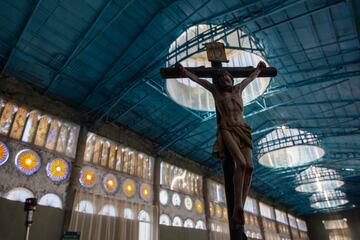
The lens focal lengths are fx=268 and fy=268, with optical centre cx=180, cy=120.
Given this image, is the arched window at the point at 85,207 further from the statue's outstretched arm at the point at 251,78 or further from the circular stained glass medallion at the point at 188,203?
the statue's outstretched arm at the point at 251,78

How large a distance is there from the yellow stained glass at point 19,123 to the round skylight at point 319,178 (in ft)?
90.9

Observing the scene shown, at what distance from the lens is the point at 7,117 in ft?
41.4

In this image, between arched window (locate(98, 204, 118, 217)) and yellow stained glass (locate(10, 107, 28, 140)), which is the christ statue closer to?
yellow stained glass (locate(10, 107, 28, 140))

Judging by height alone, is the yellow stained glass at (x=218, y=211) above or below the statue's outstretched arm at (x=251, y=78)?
above

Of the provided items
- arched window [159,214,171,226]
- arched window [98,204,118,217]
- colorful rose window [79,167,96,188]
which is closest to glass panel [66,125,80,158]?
colorful rose window [79,167,96,188]

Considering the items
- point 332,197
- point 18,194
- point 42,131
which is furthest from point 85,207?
point 332,197

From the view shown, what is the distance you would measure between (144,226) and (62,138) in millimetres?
7209

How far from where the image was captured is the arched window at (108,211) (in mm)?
14736

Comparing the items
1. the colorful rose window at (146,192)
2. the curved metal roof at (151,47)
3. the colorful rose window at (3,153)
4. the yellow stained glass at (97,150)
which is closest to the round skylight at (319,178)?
the curved metal roof at (151,47)

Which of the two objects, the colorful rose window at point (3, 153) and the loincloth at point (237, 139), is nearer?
the loincloth at point (237, 139)

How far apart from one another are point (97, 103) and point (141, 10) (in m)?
7.14

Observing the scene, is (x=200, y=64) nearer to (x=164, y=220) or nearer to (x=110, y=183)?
(x=110, y=183)

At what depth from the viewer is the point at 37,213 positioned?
1212cm

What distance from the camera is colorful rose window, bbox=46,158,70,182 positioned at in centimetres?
1347
